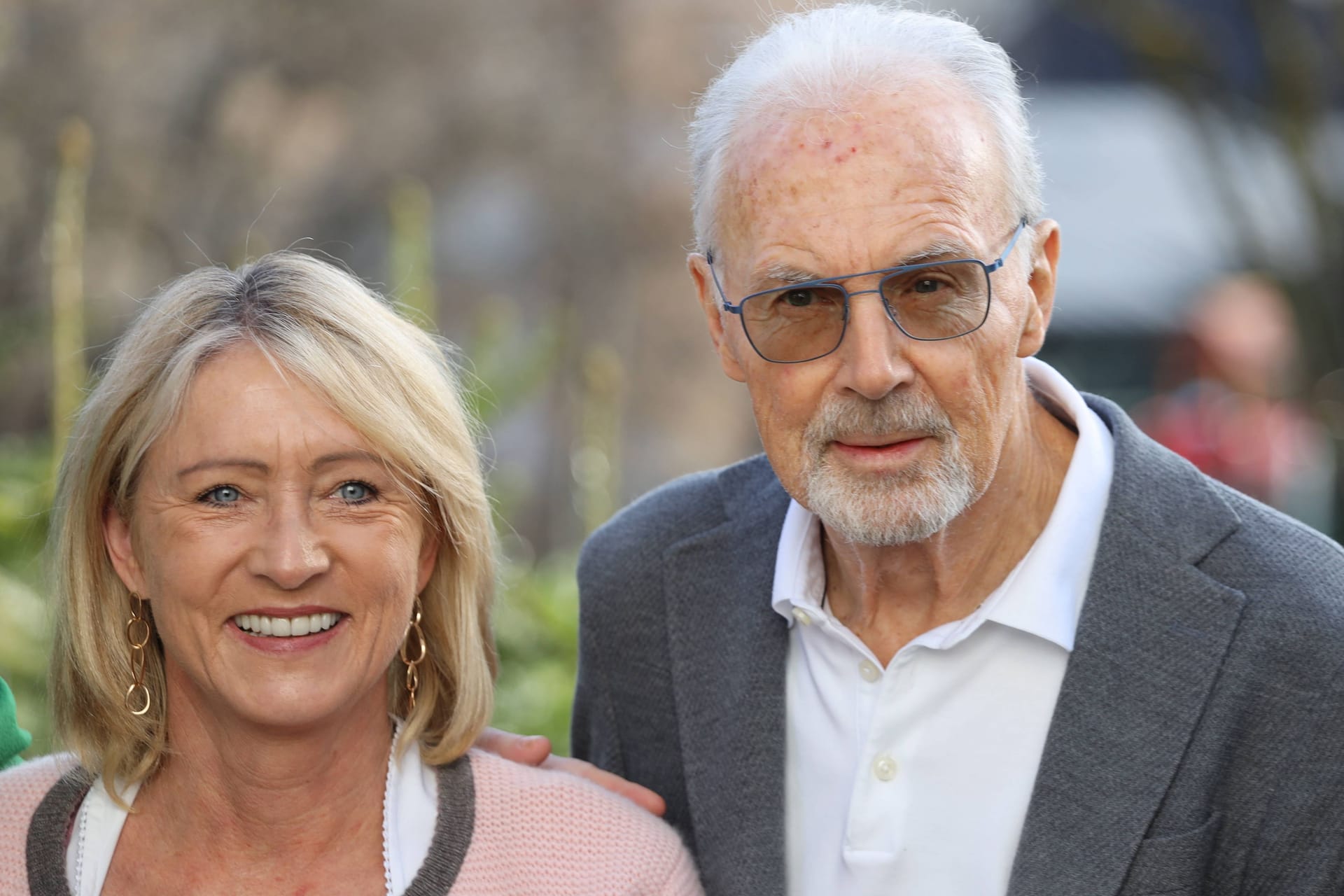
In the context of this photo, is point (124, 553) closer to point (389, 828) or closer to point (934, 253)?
point (389, 828)

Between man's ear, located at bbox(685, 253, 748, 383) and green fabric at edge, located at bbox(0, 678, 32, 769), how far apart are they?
142 cm

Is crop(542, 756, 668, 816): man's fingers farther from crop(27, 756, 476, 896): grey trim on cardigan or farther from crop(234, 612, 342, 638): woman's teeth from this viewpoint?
crop(234, 612, 342, 638): woman's teeth

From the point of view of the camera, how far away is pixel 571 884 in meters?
2.57

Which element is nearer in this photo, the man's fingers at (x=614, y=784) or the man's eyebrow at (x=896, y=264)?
the man's eyebrow at (x=896, y=264)

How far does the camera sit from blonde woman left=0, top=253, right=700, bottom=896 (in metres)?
2.45

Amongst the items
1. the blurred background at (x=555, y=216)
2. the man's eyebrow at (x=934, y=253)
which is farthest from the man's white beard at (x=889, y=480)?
the blurred background at (x=555, y=216)

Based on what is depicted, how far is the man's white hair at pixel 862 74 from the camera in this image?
255 centimetres

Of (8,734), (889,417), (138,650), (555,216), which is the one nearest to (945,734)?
(889,417)

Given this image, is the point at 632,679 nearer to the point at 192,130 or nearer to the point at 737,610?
the point at 737,610

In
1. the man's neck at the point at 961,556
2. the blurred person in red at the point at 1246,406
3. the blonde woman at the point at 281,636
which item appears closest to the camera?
the blonde woman at the point at 281,636

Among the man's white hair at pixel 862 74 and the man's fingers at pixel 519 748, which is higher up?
the man's white hair at pixel 862 74

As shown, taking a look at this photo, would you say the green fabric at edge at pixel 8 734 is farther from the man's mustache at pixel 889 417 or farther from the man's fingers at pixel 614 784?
the man's mustache at pixel 889 417

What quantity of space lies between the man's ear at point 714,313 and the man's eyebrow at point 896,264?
0.22 metres

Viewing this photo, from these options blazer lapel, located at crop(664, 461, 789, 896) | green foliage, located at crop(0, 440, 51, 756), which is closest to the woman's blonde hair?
blazer lapel, located at crop(664, 461, 789, 896)
